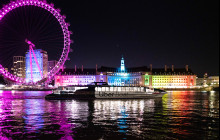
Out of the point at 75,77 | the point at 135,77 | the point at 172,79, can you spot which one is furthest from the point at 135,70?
the point at 75,77

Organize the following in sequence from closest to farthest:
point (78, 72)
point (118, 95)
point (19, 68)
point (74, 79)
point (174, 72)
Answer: point (118, 95) → point (174, 72) → point (74, 79) → point (78, 72) → point (19, 68)

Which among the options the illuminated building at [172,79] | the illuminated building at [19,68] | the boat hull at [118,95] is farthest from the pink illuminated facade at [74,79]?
the boat hull at [118,95]

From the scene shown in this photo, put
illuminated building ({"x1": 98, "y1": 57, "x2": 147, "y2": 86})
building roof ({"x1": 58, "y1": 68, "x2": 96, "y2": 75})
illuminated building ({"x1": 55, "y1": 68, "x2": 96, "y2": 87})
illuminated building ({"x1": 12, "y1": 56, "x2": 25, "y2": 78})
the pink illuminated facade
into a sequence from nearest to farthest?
the pink illuminated facade, illuminated building ({"x1": 55, "y1": 68, "x2": 96, "y2": 87}), illuminated building ({"x1": 98, "y1": 57, "x2": 147, "y2": 86}), building roof ({"x1": 58, "y1": 68, "x2": 96, "y2": 75}), illuminated building ({"x1": 12, "y1": 56, "x2": 25, "y2": 78})

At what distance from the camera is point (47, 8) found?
45.1 m

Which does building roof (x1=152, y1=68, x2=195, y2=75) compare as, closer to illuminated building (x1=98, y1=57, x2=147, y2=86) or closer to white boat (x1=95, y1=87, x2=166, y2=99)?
illuminated building (x1=98, y1=57, x2=147, y2=86)

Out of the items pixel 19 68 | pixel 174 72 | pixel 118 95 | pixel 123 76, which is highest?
pixel 19 68

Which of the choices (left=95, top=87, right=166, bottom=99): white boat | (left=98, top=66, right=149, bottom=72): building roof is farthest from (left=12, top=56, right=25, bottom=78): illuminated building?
(left=95, top=87, right=166, bottom=99): white boat

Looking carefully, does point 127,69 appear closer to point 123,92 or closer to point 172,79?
point 172,79

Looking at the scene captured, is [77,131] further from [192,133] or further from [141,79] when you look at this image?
[141,79]

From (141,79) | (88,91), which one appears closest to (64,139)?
(88,91)

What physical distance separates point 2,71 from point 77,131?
34.6 m

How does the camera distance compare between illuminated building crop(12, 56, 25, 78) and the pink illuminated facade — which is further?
illuminated building crop(12, 56, 25, 78)

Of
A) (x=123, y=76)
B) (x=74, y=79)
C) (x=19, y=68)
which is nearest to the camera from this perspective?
(x=74, y=79)

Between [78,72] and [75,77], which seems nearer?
[75,77]
